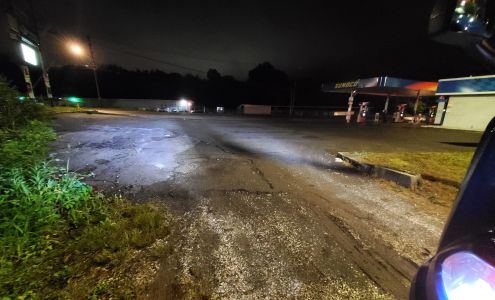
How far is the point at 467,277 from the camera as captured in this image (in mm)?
937

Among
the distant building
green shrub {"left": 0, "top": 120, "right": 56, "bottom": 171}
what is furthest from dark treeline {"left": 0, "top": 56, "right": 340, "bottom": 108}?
green shrub {"left": 0, "top": 120, "right": 56, "bottom": 171}

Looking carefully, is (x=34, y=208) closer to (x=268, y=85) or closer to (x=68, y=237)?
(x=68, y=237)

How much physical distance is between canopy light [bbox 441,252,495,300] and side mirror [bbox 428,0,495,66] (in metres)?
1.10

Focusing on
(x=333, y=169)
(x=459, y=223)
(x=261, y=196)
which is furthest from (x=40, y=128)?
(x=333, y=169)

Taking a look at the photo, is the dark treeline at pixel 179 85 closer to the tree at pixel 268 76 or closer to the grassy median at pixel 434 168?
the tree at pixel 268 76

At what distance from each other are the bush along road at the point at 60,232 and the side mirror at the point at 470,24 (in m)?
3.21

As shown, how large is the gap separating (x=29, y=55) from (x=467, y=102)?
3723cm

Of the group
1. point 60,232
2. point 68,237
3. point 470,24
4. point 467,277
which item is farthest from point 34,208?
point 470,24

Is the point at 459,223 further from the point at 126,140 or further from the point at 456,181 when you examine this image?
the point at 126,140

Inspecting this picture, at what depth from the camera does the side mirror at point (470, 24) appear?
4.12 ft

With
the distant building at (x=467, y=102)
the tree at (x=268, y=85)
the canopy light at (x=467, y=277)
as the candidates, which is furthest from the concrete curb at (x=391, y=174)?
the tree at (x=268, y=85)

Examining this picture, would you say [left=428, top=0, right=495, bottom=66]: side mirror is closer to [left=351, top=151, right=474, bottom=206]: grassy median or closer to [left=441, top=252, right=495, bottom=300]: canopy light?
[left=441, top=252, right=495, bottom=300]: canopy light

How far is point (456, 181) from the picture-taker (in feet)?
18.2

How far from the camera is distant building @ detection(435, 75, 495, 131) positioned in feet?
62.3
